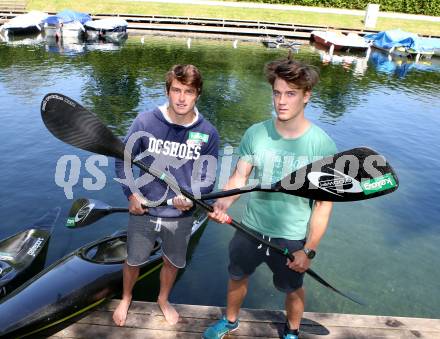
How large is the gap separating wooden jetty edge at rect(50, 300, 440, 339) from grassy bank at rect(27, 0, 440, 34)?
39863mm

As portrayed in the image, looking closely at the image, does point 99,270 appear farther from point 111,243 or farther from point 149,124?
point 149,124

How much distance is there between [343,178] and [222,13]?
1618 inches

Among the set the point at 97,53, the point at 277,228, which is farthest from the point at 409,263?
the point at 97,53

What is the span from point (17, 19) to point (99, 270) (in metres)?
34.5

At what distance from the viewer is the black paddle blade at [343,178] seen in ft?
11.4

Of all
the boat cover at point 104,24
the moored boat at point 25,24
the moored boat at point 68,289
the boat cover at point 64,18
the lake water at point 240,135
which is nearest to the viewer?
the moored boat at point 68,289

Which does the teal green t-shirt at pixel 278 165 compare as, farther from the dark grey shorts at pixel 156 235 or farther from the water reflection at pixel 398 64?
the water reflection at pixel 398 64

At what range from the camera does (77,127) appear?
412 cm

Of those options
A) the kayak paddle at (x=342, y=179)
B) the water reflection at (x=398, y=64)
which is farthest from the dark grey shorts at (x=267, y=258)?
the water reflection at (x=398, y=64)

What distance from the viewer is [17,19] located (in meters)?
33.1

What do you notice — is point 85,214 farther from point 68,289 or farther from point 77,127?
point 77,127

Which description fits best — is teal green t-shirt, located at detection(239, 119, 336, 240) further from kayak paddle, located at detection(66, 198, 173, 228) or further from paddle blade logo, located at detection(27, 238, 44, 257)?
paddle blade logo, located at detection(27, 238, 44, 257)

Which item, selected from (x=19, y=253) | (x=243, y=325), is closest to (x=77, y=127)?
(x=243, y=325)

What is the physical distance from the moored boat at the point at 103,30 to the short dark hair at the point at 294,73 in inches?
1331
